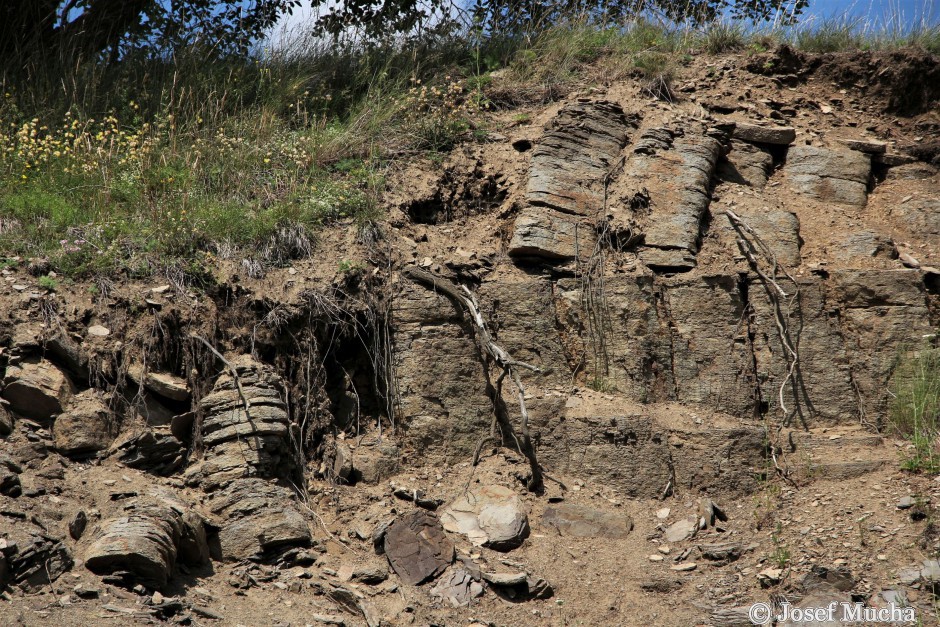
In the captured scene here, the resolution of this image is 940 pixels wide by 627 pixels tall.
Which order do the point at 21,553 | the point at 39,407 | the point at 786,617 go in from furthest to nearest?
1. the point at 39,407
2. the point at 786,617
3. the point at 21,553

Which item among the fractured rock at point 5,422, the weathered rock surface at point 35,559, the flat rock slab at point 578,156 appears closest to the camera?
the weathered rock surface at point 35,559

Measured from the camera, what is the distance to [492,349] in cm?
558

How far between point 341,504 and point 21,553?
192cm

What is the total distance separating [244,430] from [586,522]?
7.29 feet

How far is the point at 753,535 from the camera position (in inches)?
200

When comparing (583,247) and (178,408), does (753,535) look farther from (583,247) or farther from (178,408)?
(178,408)

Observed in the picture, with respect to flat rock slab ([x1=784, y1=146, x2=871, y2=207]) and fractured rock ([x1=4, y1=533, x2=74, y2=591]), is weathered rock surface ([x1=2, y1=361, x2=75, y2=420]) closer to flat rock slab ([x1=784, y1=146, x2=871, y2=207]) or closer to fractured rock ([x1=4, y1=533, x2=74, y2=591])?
fractured rock ([x1=4, y1=533, x2=74, y2=591])

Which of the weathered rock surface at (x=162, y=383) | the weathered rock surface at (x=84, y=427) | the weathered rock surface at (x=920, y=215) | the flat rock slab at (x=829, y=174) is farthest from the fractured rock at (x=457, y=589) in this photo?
the weathered rock surface at (x=920, y=215)

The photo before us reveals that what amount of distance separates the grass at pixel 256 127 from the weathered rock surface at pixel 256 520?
1.66m

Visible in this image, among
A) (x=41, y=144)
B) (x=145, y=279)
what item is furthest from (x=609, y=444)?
(x=41, y=144)

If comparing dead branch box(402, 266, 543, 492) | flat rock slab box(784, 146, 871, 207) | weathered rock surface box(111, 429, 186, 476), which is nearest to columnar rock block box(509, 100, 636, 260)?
dead branch box(402, 266, 543, 492)

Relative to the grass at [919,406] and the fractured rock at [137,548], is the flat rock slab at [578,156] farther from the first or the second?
the fractured rock at [137,548]

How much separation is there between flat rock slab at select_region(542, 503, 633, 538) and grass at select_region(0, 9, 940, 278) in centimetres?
261

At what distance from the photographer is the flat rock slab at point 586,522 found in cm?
513
